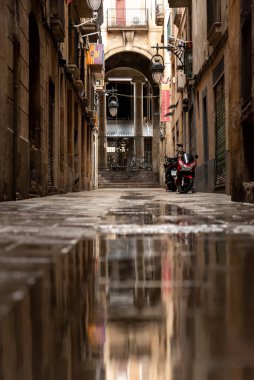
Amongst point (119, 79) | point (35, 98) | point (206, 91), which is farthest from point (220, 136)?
point (119, 79)

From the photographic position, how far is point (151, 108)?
1597 inches

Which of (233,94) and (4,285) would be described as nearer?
(4,285)

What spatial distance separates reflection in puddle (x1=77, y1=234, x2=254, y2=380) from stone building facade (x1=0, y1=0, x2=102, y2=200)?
5912 mm

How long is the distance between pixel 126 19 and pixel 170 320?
1375 inches

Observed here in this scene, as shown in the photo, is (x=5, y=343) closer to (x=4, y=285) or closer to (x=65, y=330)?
(x=65, y=330)

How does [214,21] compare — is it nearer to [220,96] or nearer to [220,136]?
[220,96]

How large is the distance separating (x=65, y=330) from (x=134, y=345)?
13 cm

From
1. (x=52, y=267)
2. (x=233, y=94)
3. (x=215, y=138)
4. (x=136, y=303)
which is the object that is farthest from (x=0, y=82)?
(x=215, y=138)

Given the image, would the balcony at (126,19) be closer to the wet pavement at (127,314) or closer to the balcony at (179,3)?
the balcony at (179,3)

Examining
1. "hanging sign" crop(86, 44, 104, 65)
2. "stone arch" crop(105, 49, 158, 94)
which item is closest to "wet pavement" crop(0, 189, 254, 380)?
"hanging sign" crop(86, 44, 104, 65)

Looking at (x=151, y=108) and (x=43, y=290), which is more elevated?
(x=151, y=108)

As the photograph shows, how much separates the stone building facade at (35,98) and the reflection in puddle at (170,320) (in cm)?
591

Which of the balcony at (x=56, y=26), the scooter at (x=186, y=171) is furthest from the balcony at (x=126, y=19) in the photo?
the balcony at (x=56, y=26)

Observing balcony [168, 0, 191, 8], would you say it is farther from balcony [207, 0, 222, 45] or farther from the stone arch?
the stone arch
